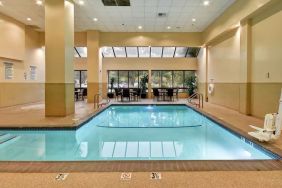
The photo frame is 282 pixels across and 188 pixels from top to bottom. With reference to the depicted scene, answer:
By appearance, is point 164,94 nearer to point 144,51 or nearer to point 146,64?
point 146,64

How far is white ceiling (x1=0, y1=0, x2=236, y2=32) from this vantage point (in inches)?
367

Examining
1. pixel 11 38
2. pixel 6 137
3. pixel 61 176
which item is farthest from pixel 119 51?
pixel 61 176

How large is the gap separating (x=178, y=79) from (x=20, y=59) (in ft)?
32.3

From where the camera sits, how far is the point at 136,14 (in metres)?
10.8

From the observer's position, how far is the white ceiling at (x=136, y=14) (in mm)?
9312

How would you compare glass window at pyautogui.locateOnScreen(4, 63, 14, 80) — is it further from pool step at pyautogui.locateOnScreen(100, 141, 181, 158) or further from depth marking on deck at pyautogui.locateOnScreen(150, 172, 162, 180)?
depth marking on deck at pyautogui.locateOnScreen(150, 172, 162, 180)

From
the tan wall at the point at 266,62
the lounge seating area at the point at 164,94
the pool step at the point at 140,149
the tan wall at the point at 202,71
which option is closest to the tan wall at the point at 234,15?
the tan wall at the point at 266,62

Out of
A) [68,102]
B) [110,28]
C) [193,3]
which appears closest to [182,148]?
[68,102]

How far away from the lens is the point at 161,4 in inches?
370

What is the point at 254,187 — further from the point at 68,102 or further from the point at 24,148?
the point at 68,102

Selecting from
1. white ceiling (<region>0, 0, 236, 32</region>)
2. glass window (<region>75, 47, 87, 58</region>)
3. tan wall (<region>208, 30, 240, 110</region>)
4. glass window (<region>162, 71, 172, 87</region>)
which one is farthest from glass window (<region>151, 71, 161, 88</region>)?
glass window (<region>75, 47, 87, 58</region>)

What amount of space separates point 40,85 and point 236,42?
418 inches

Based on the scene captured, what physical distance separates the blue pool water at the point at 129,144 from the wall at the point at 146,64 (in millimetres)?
9936

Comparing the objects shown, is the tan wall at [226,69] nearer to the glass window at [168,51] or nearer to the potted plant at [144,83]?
the glass window at [168,51]
